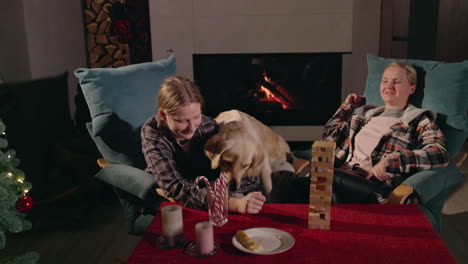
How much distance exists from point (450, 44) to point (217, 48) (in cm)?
231

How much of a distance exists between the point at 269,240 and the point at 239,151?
1.52 feet

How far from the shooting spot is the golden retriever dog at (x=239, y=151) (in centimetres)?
188

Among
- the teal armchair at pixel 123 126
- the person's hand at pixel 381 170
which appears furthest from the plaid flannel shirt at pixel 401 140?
the teal armchair at pixel 123 126

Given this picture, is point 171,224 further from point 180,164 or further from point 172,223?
point 180,164

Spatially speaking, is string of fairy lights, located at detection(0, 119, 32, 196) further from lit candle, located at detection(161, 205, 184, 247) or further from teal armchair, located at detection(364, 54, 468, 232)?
teal armchair, located at detection(364, 54, 468, 232)

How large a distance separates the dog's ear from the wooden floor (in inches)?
30.6

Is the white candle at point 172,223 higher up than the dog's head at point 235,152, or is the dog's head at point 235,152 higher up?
the dog's head at point 235,152

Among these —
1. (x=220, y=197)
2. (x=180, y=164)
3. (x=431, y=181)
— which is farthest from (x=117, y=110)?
(x=431, y=181)

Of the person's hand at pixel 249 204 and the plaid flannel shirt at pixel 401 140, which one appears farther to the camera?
the plaid flannel shirt at pixel 401 140

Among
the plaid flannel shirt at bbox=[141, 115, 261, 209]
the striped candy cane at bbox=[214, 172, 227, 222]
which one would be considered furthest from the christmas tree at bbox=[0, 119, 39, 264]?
the striped candy cane at bbox=[214, 172, 227, 222]

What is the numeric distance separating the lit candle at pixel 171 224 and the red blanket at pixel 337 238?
0.14ft

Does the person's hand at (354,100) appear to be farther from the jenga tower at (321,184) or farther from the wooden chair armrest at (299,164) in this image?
the jenga tower at (321,184)

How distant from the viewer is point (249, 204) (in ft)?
5.52

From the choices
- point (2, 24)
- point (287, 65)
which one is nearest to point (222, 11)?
point (287, 65)
